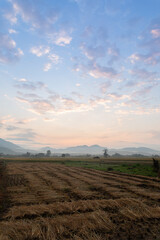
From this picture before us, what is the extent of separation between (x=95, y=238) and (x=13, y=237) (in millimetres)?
2871

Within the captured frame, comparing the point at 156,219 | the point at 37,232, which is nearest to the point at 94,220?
the point at 37,232

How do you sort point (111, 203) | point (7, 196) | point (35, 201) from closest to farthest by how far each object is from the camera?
point (111, 203), point (35, 201), point (7, 196)

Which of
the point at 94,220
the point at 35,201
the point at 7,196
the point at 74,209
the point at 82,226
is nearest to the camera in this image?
the point at 82,226

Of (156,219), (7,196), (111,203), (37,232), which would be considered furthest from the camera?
(7,196)

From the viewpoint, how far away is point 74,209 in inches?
336

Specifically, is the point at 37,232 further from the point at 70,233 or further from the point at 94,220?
the point at 94,220

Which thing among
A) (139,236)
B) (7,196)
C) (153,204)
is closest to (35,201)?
(7,196)

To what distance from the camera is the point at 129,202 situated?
9703 millimetres

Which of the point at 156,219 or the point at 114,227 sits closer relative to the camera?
the point at 114,227

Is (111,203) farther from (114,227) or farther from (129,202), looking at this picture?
(114,227)

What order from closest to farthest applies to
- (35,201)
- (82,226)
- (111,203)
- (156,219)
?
1. (82,226)
2. (156,219)
3. (111,203)
4. (35,201)

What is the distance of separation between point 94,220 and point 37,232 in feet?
8.28

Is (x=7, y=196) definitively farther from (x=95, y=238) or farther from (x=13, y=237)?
(x=95, y=238)

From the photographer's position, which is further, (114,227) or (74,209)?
(74,209)
